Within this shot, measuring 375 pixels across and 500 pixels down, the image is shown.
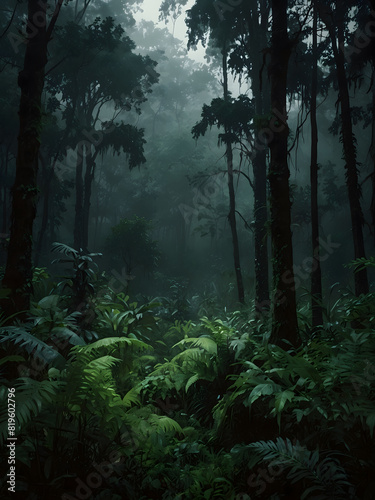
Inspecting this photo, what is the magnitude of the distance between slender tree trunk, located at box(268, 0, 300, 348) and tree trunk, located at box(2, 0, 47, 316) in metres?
3.76

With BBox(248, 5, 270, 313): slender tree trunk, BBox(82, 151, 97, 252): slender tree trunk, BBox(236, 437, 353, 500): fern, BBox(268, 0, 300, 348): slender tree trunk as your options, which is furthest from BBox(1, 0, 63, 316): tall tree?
BBox(82, 151, 97, 252): slender tree trunk

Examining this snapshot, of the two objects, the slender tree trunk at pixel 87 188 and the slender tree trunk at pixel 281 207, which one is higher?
the slender tree trunk at pixel 87 188

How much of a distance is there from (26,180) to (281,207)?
3969 mm

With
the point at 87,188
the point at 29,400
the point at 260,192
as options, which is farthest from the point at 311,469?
the point at 87,188

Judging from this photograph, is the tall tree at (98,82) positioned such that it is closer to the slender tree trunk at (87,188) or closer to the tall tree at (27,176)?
the slender tree trunk at (87,188)

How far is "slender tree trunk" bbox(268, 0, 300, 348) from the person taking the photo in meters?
4.99

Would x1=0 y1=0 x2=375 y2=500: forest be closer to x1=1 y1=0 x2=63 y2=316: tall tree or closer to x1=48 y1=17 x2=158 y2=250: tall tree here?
x1=1 y1=0 x2=63 y2=316: tall tree

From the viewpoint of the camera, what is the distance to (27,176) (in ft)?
17.8

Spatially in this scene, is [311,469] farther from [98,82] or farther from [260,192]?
[98,82]

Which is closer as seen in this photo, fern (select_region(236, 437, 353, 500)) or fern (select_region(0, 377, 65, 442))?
fern (select_region(236, 437, 353, 500))

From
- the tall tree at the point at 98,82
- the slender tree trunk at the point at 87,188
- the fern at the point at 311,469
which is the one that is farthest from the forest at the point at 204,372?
the slender tree trunk at the point at 87,188

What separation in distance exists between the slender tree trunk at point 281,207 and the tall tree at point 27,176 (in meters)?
3.53

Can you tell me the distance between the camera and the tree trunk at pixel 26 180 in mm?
5289

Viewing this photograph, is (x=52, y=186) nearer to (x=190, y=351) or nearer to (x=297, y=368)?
(x=190, y=351)
